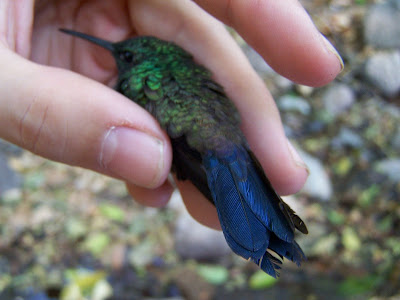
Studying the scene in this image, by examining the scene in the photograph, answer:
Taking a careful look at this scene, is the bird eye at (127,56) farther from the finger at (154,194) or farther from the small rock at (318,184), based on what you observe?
the small rock at (318,184)

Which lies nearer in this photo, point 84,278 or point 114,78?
point 114,78

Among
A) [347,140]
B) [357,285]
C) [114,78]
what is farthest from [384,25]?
[114,78]

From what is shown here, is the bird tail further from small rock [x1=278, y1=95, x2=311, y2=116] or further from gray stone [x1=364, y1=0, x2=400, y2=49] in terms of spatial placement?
gray stone [x1=364, y1=0, x2=400, y2=49]

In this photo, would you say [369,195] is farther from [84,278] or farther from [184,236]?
[84,278]

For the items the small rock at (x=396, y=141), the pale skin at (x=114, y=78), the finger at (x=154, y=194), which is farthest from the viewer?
the small rock at (x=396, y=141)

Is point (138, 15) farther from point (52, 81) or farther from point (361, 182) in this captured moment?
point (361, 182)

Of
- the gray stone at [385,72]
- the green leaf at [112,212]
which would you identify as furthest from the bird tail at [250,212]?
the gray stone at [385,72]

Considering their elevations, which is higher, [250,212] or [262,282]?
[250,212]
